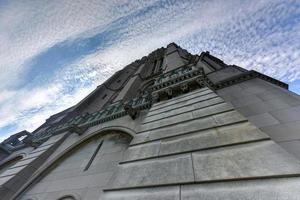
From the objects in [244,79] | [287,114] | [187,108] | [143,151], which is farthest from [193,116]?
[244,79]

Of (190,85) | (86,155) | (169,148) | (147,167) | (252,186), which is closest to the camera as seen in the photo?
(252,186)

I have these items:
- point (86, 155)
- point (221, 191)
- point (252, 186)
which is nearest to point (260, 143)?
point (252, 186)

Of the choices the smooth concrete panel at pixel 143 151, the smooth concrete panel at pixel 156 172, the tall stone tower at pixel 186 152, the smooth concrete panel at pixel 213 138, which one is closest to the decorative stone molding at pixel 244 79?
the tall stone tower at pixel 186 152

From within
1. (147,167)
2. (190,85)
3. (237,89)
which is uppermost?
(237,89)

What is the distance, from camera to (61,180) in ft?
19.6

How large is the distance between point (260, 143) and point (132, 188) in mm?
1732

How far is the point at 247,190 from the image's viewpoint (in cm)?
148

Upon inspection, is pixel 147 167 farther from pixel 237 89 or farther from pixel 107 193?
pixel 237 89

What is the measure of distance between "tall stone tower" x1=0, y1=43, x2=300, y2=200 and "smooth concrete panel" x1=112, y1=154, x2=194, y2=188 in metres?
0.01

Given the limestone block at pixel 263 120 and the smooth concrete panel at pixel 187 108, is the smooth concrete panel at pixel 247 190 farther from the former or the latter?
the limestone block at pixel 263 120

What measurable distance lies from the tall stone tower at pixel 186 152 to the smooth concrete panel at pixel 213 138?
0.01 m

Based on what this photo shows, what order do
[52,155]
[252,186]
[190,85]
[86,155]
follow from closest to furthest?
1. [252,186]
2. [190,85]
3. [86,155]
4. [52,155]

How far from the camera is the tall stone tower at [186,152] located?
164cm

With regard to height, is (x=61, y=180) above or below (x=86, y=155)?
below
